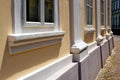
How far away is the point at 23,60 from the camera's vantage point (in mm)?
3727

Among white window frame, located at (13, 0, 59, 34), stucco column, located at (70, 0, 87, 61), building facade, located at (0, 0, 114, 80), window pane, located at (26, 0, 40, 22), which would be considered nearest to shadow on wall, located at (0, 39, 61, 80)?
building facade, located at (0, 0, 114, 80)

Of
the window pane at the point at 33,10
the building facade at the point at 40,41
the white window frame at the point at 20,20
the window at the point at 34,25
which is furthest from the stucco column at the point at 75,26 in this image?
the white window frame at the point at 20,20

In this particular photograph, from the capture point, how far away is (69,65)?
587 cm

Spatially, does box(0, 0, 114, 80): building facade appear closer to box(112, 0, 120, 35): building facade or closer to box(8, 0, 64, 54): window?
box(8, 0, 64, 54): window

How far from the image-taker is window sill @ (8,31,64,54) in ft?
11.1

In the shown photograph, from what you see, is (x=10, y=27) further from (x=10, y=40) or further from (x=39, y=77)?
(x=39, y=77)

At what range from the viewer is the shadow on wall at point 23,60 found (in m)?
3.30

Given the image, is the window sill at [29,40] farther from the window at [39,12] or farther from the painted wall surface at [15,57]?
the window at [39,12]

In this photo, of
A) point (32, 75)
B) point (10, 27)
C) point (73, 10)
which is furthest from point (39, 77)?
point (73, 10)

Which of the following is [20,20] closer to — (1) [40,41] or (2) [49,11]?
(1) [40,41]

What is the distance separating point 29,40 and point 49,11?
1283 millimetres

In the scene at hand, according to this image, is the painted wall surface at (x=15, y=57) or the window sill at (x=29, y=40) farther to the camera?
the window sill at (x=29, y=40)

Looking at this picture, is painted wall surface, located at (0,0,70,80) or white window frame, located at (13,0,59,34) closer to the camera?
painted wall surface, located at (0,0,70,80)

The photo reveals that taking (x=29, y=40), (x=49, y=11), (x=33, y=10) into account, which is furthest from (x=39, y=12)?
(x=29, y=40)
